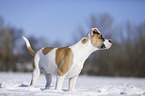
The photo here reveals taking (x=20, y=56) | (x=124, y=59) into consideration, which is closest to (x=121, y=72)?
(x=124, y=59)

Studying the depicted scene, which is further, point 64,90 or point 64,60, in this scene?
point 64,90

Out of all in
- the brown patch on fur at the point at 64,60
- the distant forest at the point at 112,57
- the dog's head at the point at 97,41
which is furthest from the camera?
the distant forest at the point at 112,57

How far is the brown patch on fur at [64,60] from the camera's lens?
4.30 meters

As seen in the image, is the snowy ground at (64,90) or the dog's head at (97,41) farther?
the dog's head at (97,41)

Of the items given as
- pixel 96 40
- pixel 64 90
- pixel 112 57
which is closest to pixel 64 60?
pixel 96 40

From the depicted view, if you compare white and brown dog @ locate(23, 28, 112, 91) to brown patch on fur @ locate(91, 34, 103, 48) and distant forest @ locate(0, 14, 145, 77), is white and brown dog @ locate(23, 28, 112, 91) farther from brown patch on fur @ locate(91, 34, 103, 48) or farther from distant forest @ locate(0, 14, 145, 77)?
distant forest @ locate(0, 14, 145, 77)

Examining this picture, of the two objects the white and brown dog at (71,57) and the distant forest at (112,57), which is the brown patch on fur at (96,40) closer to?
the white and brown dog at (71,57)

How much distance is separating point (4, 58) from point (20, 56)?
372 cm

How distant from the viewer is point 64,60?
14.3 ft

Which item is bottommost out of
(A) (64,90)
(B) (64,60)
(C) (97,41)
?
(A) (64,90)

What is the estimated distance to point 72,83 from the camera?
15.6 feet

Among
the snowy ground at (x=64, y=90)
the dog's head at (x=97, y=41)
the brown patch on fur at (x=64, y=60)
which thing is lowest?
the snowy ground at (x=64, y=90)

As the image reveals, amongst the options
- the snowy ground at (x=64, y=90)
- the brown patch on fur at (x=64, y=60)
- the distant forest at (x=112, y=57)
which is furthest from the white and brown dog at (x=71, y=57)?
the distant forest at (x=112, y=57)

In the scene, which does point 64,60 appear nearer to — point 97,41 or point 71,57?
point 71,57
